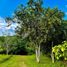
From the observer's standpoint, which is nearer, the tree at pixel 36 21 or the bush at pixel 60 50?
the bush at pixel 60 50

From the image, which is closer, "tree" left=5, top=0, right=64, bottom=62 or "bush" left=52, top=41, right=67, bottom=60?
"bush" left=52, top=41, right=67, bottom=60

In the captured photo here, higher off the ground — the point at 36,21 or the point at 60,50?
the point at 36,21

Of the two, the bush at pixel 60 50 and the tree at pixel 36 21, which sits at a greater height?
the tree at pixel 36 21

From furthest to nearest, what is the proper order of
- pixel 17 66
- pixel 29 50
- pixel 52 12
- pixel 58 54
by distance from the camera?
pixel 29 50 → pixel 52 12 → pixel 17 66 → pixel 58 54

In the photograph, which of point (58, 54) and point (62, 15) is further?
point (62, 15)

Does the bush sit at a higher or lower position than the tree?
lower

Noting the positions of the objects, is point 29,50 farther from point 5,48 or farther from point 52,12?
point 52,12

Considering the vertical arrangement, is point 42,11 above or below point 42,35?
above

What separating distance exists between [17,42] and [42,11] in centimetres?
4649

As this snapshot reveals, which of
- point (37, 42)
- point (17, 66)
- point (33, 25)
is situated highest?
point (33, 25)

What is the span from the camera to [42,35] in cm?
5597

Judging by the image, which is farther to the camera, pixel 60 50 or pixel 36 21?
pixel 36 21

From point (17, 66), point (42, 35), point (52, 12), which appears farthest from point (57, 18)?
point (17, 66)

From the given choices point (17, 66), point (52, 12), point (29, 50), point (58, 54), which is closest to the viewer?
point (58, 54)
